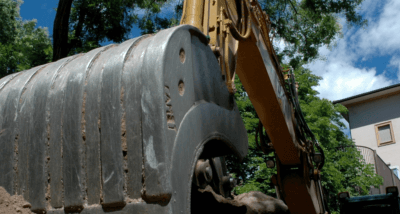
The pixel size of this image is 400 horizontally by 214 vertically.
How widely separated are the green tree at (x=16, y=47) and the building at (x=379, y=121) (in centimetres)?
1965

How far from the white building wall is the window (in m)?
0.20

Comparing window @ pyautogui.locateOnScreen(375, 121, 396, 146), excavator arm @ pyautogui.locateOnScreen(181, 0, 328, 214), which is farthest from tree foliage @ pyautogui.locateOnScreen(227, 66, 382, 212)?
window @ pyautogui.locateOnScreen(375, 121, 396, 146)

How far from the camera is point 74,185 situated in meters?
2.10

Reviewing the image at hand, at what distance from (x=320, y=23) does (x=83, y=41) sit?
775cm

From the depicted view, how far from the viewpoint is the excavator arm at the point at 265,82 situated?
3139 millimetres

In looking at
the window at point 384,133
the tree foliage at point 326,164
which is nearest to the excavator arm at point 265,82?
the tree foliage at point 326,164

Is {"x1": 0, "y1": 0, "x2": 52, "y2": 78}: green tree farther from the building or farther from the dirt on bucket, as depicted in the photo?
the building

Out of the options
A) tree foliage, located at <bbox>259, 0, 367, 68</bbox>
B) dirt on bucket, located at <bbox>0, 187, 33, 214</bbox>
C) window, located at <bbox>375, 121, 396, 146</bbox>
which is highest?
tree foliage, located at <bbox>259, 0, 367, 68</bbox>

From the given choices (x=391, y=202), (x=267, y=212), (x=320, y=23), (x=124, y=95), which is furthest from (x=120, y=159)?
(x=320, y=23)

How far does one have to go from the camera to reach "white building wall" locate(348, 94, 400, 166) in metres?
25.1

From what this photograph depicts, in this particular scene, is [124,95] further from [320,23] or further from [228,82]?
[320,23]

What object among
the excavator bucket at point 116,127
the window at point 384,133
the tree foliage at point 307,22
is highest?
the tree foliage at point 307,22

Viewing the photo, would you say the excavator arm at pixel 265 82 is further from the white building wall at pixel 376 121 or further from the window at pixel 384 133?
the window at pixel 384 133

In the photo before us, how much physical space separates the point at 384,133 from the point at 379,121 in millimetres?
849
